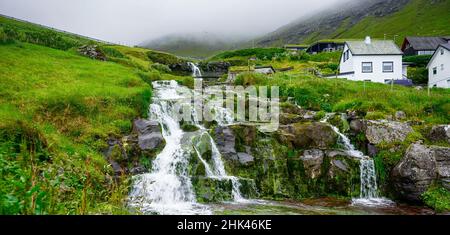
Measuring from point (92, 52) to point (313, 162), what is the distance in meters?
31.6

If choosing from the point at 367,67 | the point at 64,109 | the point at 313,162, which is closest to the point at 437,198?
the point at 313,162

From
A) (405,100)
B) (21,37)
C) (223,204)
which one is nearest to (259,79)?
(405,100)

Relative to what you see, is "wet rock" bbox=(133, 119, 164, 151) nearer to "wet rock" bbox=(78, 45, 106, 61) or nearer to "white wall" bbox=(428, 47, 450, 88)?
"wet rock" bbox=(78, 45, 106, 61)

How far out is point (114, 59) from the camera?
142 feet

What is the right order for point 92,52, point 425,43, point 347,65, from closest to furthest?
point 92,52
point 347,65
point 425,43

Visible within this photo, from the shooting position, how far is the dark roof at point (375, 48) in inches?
2078

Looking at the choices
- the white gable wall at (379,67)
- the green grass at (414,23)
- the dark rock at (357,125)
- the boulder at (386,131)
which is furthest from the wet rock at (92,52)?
the green grass at (414,23)

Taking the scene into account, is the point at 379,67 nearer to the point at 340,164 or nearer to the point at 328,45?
the point at 340,164

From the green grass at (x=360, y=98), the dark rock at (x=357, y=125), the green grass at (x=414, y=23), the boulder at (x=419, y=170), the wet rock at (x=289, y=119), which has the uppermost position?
the green grass at (x=414, y=23)

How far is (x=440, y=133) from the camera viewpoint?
21094 millimetres

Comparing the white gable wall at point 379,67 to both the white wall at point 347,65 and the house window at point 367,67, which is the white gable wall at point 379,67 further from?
the white wall at point 347,65

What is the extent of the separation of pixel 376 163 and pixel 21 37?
3880 centimetres

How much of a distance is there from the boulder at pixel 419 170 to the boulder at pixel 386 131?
2288mm

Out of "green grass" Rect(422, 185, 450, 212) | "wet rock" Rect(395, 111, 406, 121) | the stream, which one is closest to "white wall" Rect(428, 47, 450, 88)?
"wet rock" Rect(395, 111, 406, 121)
